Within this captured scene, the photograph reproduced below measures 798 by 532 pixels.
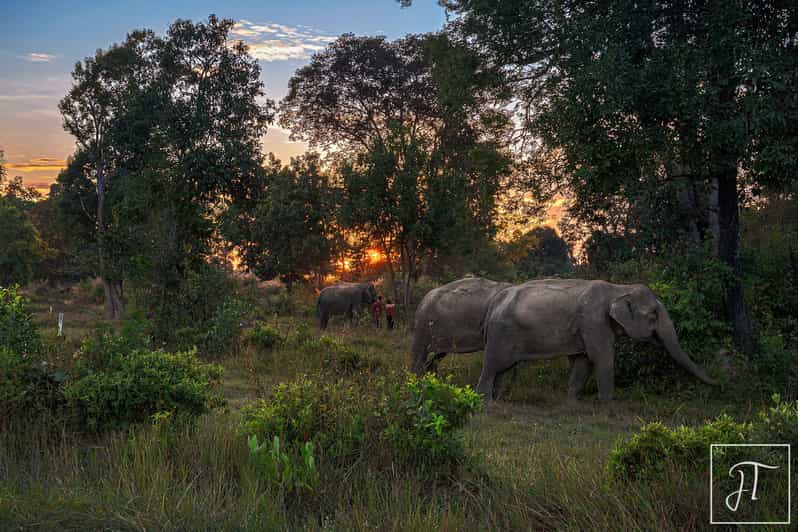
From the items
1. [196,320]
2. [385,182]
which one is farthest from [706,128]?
[385,182]

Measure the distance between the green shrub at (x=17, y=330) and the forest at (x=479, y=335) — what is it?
37 mm

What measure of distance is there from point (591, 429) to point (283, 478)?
5606 mm

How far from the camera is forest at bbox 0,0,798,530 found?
498 centimetres

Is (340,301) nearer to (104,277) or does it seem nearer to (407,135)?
(407,135)

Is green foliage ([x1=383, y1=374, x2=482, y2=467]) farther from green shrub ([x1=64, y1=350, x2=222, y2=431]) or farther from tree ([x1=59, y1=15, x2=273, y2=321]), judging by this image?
tree ([x1=59, y1=15, x2=273, y2=321])

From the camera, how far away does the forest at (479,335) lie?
16.3 feet

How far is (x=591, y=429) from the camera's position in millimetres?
9297

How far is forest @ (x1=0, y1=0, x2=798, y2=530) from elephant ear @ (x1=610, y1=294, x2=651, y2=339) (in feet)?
1.72

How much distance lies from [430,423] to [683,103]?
784cm

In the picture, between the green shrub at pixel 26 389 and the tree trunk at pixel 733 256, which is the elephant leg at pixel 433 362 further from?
the green shrub at pixel 26 389

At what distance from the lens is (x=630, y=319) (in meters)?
11.0

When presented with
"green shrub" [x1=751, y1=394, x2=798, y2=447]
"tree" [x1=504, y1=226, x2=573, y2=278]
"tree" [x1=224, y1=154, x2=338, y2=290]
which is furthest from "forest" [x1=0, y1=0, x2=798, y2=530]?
"tree" [x1=224, y1=154, x2=338, y2=290]


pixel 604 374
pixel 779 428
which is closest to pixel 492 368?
pixel 604 374

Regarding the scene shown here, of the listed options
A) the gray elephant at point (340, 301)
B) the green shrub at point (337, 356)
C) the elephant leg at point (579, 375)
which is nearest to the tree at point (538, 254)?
the gray elephant at point (340, 301)
